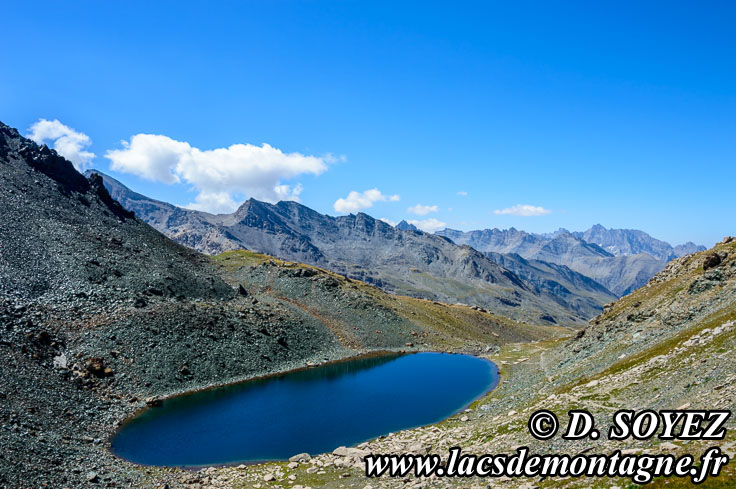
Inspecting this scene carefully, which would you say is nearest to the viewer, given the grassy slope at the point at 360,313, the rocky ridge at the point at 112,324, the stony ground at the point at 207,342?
the stony ground at the point at 207,342

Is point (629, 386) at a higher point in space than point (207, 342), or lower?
higher

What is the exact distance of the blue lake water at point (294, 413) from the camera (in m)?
49.8

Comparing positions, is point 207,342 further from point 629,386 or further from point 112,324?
point 629,386

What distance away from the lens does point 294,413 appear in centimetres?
6366

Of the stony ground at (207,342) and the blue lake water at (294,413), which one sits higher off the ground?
the stony ground at (207,342)

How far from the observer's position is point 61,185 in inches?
4306

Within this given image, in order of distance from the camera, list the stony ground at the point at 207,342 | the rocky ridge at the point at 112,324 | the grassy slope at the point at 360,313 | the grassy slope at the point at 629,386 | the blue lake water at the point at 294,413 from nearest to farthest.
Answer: the grassy slope at the point at 629,386, the stony ground at the point at 207,342, the rocky ridge at the point at 112,324, the blue lake water at the point at 294,413, the grassy slope at the point at 360,313

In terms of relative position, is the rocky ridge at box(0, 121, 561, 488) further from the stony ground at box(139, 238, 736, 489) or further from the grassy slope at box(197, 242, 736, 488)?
the grassy slope at box(197, 242, 736, 488)

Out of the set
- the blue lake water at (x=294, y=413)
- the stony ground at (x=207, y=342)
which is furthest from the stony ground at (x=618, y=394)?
the blue lake water at (x=294, y=413)

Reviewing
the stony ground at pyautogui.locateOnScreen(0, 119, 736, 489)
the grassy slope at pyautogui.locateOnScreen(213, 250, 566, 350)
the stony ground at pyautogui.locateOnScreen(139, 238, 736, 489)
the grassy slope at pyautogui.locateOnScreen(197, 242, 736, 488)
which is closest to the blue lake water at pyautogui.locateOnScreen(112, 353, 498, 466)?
the stony ground at pyautogui.locateOnScreen(0, 119, 736, 489)

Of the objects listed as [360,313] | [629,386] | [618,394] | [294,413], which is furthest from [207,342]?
[629,386]

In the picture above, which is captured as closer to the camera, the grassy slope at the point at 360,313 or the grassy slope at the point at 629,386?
the grassy slope at the point at 629,386

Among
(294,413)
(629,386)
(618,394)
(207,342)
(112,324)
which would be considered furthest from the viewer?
(207,342)

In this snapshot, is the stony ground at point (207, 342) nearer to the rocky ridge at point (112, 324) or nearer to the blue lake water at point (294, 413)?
the rocky ridge at point (112, 324)
